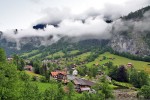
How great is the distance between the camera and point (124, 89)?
19050cm

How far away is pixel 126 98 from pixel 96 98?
58914 mm

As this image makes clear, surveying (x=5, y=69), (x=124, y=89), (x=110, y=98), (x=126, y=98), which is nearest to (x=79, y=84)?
(x=124, y=89)

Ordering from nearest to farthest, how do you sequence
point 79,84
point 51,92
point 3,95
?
point 3,95 < point 51,92 < point 79,84

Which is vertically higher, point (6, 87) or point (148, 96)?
point (6, 87)

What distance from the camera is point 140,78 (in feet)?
654

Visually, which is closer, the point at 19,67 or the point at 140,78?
the point at 19,67

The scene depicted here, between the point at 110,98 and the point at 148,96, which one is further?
the point at 148,96

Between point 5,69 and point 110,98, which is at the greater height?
point 5,69

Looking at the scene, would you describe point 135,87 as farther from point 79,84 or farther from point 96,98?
point 96,98

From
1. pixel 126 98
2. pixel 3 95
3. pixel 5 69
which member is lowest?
pixel 126 98

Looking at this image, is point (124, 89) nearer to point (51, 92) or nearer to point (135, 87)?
point (135, 87)

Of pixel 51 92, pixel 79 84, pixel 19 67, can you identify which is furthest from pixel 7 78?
pixel 79 84

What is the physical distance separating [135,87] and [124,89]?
11.9 m

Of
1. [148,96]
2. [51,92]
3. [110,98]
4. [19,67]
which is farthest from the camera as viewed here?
[19,67]
